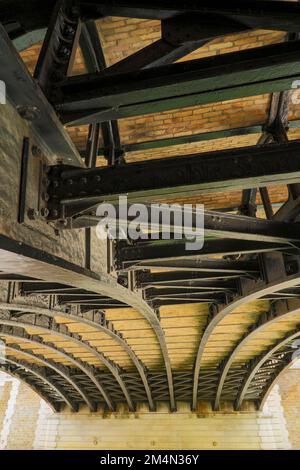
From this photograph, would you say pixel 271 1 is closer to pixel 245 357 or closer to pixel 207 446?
pixel 245 357

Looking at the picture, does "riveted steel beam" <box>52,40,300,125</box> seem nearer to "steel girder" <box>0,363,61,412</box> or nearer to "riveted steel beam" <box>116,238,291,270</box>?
"riveted steel beam" <box>116,238,291,270</box>

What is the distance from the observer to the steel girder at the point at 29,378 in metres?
17.6

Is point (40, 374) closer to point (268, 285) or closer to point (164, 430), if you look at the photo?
point (164, 430)

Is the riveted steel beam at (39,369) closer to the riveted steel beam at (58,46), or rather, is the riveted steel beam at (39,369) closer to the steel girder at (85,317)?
the steel girder at (85,317)

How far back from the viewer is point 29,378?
760 inches

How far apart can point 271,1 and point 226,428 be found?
20731 millimetres

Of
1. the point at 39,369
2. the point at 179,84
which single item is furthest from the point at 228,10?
the point at 39,369

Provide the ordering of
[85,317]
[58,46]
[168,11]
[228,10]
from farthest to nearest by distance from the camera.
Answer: [85,317] < [58,46] < [168,11] < [228,10]

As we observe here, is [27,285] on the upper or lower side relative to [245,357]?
lower

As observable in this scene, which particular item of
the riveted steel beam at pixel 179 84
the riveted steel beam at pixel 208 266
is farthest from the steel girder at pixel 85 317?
the riveted steel beam at pixel 179 84

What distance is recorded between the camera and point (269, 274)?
668 centimetres

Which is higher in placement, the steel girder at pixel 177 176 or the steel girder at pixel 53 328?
the steel girder at pixel 53 328

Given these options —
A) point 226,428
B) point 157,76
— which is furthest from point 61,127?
point 226,428

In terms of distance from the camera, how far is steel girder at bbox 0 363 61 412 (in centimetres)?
1756
